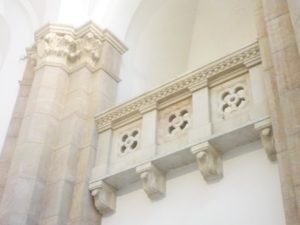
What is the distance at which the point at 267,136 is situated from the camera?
4996 mm

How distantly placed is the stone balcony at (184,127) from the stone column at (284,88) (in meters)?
0.46

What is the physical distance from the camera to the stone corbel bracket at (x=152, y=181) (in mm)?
5758

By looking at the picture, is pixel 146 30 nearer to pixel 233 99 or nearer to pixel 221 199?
pixel 233 99

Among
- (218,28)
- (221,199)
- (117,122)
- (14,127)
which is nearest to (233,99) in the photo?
(221,199)

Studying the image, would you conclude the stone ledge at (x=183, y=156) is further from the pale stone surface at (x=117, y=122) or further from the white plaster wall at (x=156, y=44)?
the white plaster wall at (x=156, y=44)

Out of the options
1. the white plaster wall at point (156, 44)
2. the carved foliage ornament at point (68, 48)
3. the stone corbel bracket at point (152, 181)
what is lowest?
the stone corbel bracket at point (152, 181)

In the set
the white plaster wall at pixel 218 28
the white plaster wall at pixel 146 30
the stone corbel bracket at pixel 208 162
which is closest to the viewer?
the stone corbel bracket at pixel 208 162

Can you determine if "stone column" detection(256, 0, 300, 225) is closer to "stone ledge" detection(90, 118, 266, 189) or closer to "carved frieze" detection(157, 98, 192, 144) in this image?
"stone ledge" detection(90, 118, 266, 189)

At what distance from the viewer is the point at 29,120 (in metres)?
6.80

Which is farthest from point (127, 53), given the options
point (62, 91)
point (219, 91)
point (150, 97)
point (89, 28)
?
point (219, 91)

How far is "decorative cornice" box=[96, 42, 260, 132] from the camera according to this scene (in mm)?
5770

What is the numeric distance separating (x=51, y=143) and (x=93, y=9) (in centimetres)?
262

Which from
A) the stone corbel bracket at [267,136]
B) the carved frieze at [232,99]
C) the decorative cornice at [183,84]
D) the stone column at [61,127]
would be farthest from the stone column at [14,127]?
the stone corbel bracket at [267,136]

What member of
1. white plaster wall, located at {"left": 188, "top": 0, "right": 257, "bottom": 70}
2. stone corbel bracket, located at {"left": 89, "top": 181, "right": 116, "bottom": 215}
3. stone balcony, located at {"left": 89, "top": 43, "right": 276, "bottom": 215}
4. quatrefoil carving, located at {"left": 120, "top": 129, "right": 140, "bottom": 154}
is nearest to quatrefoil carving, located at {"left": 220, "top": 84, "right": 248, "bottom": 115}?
stone balcony, located at {"left": 89, "top": 43, "right": 276, "bottom": 215}
